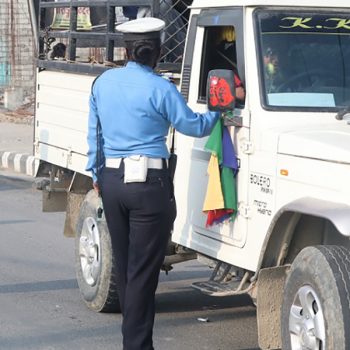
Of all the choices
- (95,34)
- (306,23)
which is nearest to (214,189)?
(306,23)

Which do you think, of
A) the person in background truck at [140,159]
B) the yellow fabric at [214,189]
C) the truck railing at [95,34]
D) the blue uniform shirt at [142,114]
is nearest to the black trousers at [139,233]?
the person in background truck at [140,159]

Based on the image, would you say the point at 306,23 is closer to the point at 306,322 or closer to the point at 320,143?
the point at 320,143

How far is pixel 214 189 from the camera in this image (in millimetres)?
5500

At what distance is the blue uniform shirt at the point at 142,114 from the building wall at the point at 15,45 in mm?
18647

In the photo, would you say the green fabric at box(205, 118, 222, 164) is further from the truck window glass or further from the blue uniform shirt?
the truck window glass

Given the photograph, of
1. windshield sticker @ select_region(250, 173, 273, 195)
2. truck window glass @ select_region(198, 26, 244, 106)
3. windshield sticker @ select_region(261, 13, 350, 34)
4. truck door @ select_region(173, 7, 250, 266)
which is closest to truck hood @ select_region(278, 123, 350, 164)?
windshield sticker @ select_region(250, 173, 273, 195)

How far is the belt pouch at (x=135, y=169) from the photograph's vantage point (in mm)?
5207

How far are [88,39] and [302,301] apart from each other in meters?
3.62

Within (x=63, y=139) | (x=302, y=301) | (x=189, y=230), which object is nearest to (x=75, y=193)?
(x=63, y=139)

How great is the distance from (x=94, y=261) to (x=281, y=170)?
225 cm

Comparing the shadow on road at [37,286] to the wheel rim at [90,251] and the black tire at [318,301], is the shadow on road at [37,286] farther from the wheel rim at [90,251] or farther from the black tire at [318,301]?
the black tire at [318,301]

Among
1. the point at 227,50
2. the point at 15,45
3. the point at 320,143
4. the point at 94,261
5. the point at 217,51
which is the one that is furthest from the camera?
the point at 15,45

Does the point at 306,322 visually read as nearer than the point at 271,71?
Yes

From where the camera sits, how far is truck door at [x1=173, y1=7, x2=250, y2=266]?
549cm
